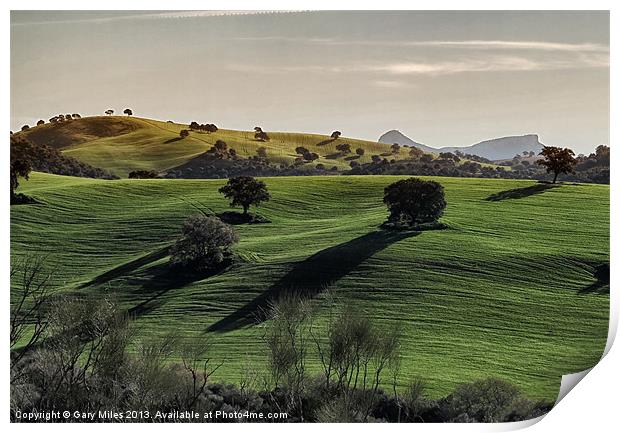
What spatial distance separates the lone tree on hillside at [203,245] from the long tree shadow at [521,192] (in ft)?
15.7

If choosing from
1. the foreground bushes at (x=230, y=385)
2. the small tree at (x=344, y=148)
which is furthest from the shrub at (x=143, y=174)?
the small tree at (x=344, y=148)

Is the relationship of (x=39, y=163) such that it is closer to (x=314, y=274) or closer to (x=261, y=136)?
(x=261, y=136)

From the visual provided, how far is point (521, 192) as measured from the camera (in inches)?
659

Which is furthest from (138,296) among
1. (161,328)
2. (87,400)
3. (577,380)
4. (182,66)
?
(577,380)

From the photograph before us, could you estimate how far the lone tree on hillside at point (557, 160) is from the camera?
15.9 metres

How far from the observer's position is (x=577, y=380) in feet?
46.6

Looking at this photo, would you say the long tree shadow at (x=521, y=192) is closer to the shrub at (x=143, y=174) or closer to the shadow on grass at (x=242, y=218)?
the shadow on grass at (x=242, y=218)

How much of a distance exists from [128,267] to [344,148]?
4314mm

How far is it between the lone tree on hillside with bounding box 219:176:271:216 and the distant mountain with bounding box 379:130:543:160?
2330 mm

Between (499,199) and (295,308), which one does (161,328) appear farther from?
(499,199)

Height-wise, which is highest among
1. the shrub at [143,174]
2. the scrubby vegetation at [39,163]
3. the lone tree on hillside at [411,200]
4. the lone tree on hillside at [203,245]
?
the scrubby vegetation at [39,163]

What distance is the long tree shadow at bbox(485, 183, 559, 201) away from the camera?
16578 millimetres

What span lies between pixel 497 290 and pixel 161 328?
5.65 m

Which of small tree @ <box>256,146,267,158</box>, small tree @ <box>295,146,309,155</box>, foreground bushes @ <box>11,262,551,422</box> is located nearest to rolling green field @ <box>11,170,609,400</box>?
foreground bushes @ <box>11,262,551,422</box>
